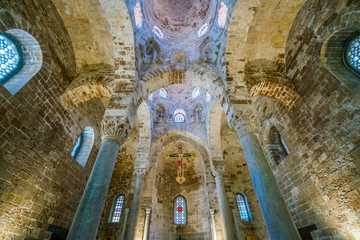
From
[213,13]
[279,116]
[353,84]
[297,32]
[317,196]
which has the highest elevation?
[213,13]

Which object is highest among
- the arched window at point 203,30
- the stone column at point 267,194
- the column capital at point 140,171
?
the arched window at point 203,30

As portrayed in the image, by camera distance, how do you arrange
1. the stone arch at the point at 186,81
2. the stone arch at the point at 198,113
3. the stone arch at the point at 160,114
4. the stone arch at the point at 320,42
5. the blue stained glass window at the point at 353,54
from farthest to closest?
the stone arch at the point at 198,113, the stone arch at the point at 160,114, the stone arch at the point at 186,81, the blue stained glass window at the point at 353,54, the stone arch at the point at 320,42

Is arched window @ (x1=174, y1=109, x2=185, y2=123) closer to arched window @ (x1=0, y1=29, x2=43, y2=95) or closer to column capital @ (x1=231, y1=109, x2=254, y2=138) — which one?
column capital @ (x1=231, y1=109, x2=254, y2=138)

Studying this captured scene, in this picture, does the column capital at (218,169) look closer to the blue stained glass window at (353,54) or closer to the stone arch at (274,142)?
the stone arch at (274,142)

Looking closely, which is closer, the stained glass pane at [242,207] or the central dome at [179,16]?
the central dome at [179,16]

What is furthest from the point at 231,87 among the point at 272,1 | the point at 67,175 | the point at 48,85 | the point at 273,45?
the point at 67,175

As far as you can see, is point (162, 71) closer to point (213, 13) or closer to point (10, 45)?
point (213, 13)

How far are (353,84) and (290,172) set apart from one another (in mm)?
3503

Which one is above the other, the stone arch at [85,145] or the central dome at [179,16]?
the central dome at [179,16]

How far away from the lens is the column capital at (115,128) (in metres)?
4.77

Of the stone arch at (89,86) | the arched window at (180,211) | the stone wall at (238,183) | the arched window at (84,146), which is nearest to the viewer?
the stone arch at (89,86)

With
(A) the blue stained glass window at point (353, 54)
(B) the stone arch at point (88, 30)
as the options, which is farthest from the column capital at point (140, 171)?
(A) the blue stained glass window at point (353, 54)

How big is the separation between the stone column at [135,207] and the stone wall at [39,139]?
2525mm

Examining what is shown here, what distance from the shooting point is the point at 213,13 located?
26.9ft
